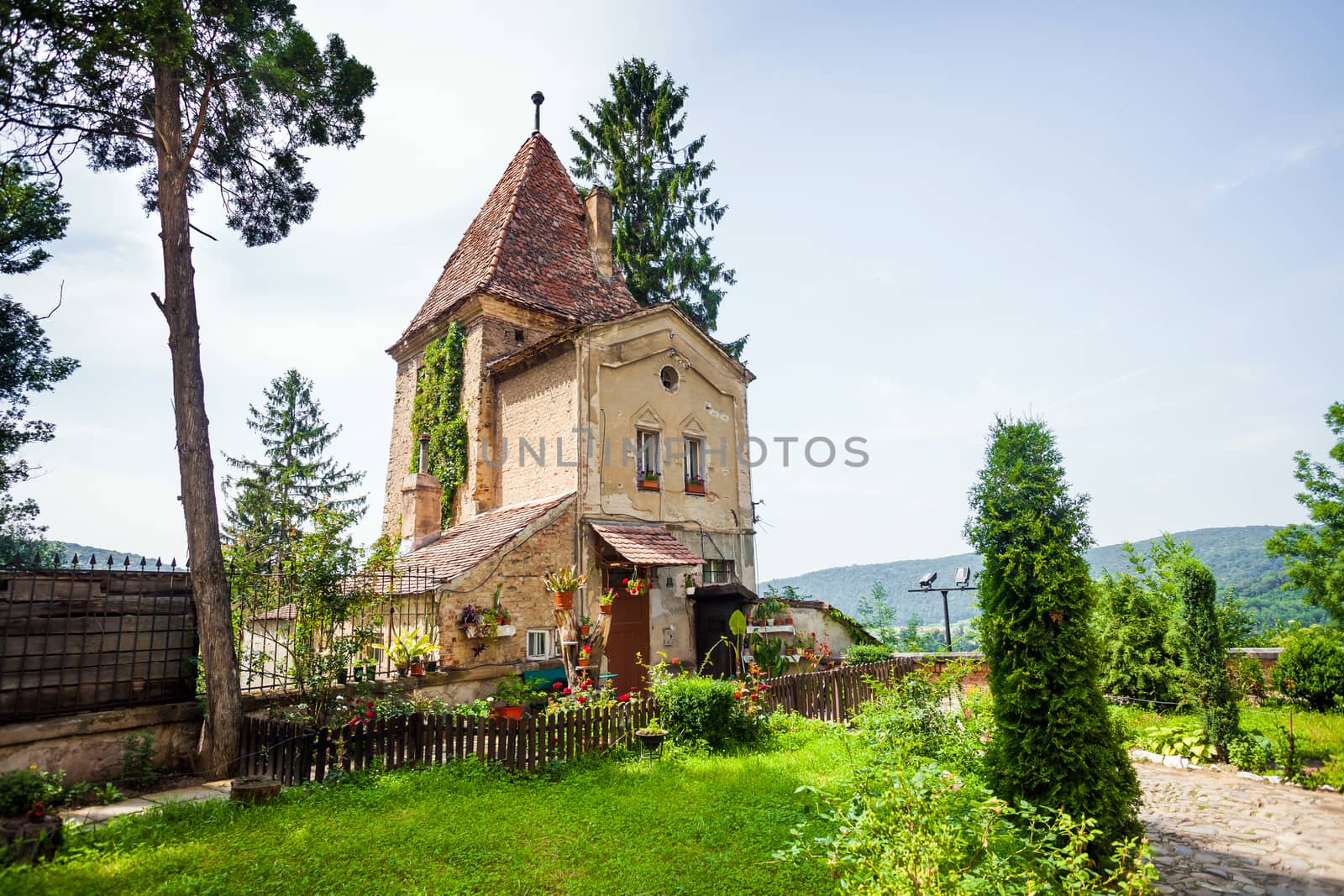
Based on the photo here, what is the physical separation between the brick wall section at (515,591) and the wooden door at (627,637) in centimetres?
162

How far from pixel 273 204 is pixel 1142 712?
746 inches

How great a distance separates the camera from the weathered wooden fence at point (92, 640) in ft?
25.7

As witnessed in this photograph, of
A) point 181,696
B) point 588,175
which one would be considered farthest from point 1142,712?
point 588,175

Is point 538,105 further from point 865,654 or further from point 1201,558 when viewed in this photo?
point 1201,558

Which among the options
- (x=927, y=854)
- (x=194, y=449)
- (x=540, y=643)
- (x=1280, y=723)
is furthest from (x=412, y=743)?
(x=1280, y=723)

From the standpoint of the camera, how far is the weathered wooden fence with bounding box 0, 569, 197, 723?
7.84 meters

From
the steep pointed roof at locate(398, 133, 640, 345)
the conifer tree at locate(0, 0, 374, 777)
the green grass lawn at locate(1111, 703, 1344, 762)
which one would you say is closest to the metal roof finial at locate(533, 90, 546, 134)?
the steep pointed roof at locate(398, 133, 640, 345)

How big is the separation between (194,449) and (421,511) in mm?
8178

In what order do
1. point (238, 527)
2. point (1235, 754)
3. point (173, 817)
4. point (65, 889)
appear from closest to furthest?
point (65, 889), point (173, 817), point (1235, 754), point (238, 527)

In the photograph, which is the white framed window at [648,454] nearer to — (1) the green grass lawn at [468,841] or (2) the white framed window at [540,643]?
(2) the white framed window at [540,643]

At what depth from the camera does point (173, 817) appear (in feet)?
21.3

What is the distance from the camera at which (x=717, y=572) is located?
17547 mm

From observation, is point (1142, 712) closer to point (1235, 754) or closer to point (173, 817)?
point (1235, 754)

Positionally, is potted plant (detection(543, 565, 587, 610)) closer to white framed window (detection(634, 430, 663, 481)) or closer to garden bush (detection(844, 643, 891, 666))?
white framed window (detection(634, 430, 663, 481))
